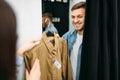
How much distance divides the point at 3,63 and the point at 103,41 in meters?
1.06

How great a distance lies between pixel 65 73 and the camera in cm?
157

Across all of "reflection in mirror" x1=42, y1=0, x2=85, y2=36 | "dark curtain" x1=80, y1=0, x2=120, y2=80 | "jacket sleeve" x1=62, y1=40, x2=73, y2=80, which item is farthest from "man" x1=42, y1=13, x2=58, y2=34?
"dark curtain" x1=80, y1=0, x2=120, y2=80

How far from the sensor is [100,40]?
1.58m

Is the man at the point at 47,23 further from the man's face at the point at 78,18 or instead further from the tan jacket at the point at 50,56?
the man's face at the point at 78,18

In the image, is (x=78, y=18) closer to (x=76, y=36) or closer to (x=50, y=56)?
(x=76, y=36)

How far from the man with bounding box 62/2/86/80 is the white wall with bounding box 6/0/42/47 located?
0.68 feet

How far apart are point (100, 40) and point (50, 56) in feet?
1.19

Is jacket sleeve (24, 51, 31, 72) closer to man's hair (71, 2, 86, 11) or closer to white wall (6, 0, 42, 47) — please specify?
white wall (6, 0, 42, 47)

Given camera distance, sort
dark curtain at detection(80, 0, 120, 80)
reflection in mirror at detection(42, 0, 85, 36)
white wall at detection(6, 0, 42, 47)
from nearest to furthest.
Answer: white wall at detection(6, 0, 42, 47), reflection in mirror at detection(42, 0, 85, 36), dark curtain at detection(80, 0, 120, 80)

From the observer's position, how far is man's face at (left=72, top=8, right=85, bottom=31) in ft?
5.04

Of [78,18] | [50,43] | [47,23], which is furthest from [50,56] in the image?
[78,18]

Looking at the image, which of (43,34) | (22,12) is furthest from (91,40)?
(22,12)

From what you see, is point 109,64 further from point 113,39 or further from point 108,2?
point 108,2

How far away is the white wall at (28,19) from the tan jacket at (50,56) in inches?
2.6
